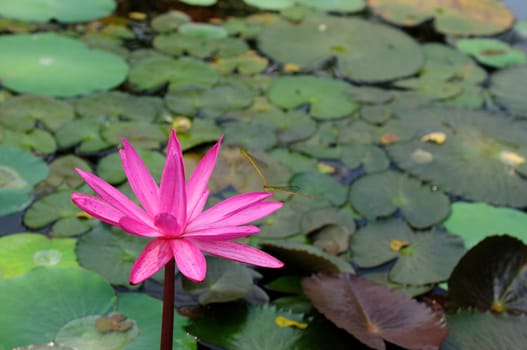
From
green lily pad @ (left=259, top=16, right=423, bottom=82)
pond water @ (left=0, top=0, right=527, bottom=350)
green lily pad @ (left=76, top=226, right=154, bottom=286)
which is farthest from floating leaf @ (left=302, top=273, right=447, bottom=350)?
green lily pad @ (left=259, top=16, right=423, bottom=82)

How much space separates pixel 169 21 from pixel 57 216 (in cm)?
188

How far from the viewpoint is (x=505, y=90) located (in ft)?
10.9

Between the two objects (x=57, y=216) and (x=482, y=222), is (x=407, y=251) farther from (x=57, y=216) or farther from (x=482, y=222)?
(x=57, y=216)

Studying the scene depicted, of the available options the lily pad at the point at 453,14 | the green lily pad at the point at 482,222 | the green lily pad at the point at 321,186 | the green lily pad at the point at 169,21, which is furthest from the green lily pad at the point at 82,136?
the lily pad at the point at 453,14

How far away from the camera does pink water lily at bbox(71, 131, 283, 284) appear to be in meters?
1.03

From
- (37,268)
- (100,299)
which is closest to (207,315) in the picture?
(100,299)

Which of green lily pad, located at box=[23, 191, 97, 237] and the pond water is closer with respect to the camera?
the pond water

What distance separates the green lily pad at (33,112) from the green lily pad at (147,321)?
43.7 inches

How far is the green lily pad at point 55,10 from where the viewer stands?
351cm

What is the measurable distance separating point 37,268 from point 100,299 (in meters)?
0.20

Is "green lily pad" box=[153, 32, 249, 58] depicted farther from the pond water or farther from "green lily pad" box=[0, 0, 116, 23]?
"green lily pad" box=[0, 0, 116, 23]

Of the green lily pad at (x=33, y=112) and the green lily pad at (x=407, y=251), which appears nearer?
the green lily pad at (x=407, y=251)

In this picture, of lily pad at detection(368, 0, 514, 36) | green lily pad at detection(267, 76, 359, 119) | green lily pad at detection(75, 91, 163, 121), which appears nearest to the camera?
green lily pad at detection(75, 91, 163, 121)

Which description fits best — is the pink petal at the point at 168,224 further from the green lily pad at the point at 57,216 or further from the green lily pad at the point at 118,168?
the green lily pad at the point at 118,168
